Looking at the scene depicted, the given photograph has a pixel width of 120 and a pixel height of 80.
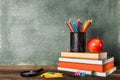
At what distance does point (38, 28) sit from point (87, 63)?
0.47m

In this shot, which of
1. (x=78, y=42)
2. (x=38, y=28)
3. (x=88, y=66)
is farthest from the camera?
(x=38, y=28)

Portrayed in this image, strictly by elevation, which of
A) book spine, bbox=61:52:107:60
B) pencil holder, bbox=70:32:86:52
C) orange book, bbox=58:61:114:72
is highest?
pencil holder, bbox=70:32:86:52

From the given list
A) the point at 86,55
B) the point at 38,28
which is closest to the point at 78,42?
the point at 86,55

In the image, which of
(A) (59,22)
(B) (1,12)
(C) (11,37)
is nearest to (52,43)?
(A) (59,22)

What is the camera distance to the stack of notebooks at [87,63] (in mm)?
1065

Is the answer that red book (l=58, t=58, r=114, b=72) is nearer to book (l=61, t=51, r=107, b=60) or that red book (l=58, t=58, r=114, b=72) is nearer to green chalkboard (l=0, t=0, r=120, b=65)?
book (l=61, t=51, r=107, b=60)

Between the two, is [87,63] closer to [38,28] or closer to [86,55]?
[86,55]

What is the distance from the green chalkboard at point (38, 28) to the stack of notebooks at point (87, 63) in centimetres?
24

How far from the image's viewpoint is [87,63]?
1.10 meters

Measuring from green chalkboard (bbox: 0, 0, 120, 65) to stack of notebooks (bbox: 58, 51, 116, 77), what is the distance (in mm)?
239

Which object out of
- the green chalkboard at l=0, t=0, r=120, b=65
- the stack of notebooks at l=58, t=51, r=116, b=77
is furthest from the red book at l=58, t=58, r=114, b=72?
the green chalkboard at l=0, t=0, r=120, b=65

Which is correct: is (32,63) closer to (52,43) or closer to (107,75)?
(52,43)

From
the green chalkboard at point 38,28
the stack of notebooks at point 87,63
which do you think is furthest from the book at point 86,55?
the green chalkboard at point 38,28

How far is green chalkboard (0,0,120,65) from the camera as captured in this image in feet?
4.56
